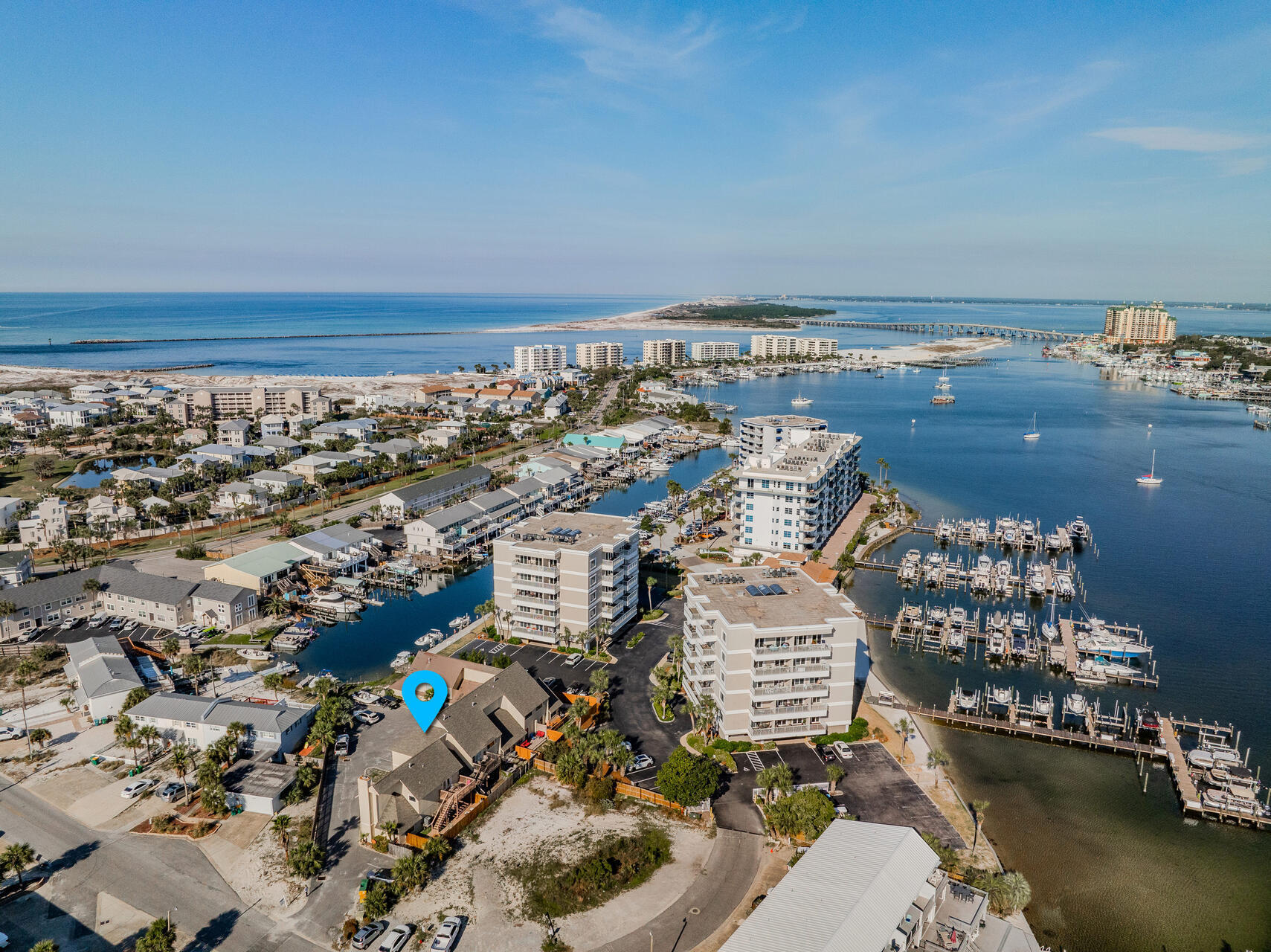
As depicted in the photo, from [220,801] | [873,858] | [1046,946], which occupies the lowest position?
[1046,946]

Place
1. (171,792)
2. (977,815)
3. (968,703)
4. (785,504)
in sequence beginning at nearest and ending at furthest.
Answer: (977,815)
(171,792)
(968,703)
(785,504)

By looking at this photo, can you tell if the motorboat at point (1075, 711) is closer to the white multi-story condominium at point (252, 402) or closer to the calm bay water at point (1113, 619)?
the calm bay water at point (1113, 619)

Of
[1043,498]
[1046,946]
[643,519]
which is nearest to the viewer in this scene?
[1046,946]

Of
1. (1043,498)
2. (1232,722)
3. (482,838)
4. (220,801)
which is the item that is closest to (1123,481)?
(1043,498)

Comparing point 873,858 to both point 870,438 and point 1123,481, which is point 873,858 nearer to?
point 1123,481

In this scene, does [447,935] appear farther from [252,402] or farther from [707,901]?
[252,402]

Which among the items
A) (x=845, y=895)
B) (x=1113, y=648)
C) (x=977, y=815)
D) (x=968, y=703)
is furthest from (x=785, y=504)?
(x=845, y=895)

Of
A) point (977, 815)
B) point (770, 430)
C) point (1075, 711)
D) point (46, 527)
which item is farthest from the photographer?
point (770, 430)

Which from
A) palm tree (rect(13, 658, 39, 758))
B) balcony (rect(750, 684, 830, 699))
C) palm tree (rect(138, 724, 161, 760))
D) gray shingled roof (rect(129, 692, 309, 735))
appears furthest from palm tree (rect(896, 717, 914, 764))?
palm tree (rect(13, 658, 39, 758))
